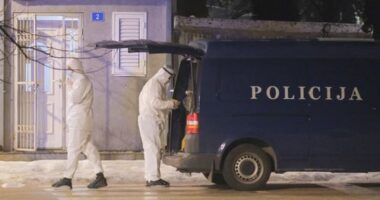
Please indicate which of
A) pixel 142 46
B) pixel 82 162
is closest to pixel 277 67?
pixel 142 46

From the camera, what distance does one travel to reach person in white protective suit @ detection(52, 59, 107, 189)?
11492mm

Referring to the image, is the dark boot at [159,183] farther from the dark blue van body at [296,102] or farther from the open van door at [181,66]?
the dark blue van body at [296,102]

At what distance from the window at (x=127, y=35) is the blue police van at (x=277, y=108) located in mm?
3929

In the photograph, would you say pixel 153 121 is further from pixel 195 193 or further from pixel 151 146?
pixel 195 193

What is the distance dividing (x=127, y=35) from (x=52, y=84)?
1.79 metres

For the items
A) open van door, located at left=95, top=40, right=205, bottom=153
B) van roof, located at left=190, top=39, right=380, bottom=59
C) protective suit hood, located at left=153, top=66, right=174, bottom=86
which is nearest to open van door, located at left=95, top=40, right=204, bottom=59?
open van door, located at left=95, top=40, right=205, bottom=153

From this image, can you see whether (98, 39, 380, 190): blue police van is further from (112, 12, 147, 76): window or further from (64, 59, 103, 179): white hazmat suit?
(112, 12, 147, 76): window

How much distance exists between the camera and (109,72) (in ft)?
50.2

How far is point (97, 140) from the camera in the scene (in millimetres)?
15383

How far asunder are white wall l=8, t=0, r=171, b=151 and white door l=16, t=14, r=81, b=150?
210 millimetres

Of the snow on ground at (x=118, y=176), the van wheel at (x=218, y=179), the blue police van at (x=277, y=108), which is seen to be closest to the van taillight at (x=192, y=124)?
the blue police van at (x=277, y=108)

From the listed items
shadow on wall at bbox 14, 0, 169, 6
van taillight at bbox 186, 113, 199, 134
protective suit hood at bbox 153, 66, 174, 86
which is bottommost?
van taillight at bbox 186, 113, 199, 134


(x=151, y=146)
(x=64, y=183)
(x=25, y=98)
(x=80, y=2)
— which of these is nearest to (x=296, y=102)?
(x=151, y=146)

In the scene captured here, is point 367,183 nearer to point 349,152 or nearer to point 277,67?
point 349,152
